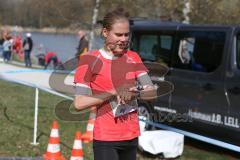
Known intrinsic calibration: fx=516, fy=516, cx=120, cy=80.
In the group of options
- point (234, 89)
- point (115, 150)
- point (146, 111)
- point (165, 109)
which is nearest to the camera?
point (115, 150)

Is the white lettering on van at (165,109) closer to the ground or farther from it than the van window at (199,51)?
closer to the ground

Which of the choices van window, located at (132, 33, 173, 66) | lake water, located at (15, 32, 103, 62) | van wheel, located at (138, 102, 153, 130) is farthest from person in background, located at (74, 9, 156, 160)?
lake water, located at (15, 32, 103, 62)

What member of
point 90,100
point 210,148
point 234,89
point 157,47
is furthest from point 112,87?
point 157,47

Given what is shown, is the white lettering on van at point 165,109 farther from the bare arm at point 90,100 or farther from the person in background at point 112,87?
the bare arm at point 90,100

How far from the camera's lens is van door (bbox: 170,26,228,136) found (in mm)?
7527

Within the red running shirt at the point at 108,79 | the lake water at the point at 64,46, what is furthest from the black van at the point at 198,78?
the lake water at the point at 64,46

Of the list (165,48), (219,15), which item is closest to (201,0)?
(219,15)

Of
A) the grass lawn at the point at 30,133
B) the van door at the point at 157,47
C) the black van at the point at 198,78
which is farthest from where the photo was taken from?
the van door at the point at 157,47

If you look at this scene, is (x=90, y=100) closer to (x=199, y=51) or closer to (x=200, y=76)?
(x=200, y=76)

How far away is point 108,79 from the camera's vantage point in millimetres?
3199

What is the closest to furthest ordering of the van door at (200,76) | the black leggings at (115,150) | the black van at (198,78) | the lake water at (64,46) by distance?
the black leggings at (115,150) < the black van at (198,78) < the van door at (200,76) < the lake water at (64,46)

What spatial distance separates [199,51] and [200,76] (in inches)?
15.7

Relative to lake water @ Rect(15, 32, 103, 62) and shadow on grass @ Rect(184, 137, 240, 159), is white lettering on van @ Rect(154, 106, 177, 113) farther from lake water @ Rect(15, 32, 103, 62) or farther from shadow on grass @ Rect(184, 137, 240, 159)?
lake water @ Rect(15, 32, 103, 62)

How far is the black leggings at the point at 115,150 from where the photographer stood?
3264 millimetres
